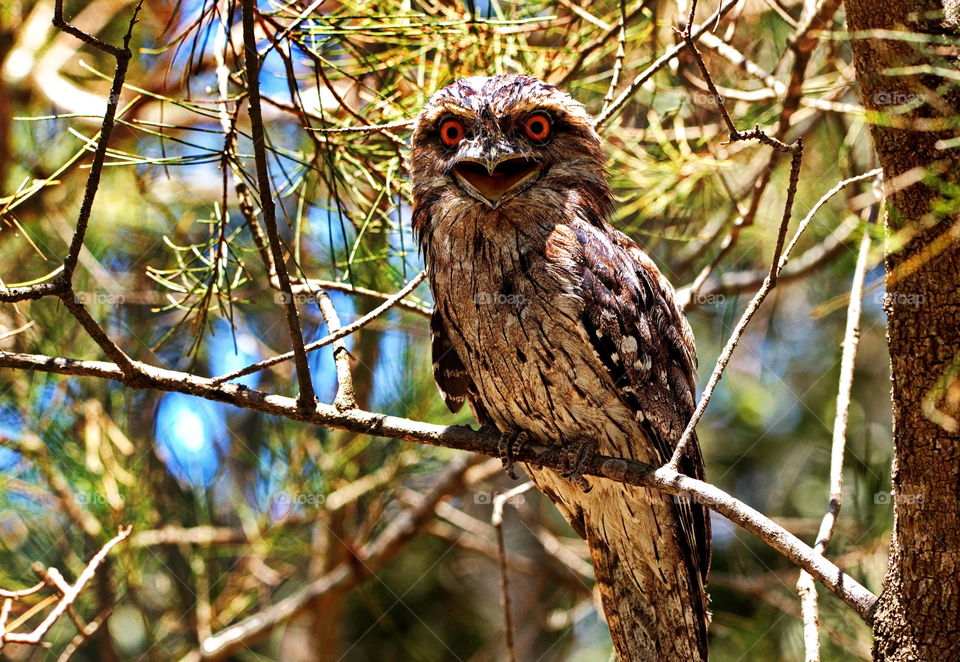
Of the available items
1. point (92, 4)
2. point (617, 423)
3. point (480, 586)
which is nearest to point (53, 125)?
point (92, 4)

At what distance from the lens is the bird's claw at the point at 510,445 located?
267cm

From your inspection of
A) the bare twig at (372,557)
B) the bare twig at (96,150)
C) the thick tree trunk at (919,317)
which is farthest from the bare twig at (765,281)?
the bare twig at (372,557)

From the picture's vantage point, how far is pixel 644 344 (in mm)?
2803

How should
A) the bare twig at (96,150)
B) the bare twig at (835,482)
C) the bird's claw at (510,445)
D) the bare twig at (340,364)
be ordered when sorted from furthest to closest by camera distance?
the bird's claw at (510,445) < the bare twig at (340,364) < the bare twig at (835,482) < the bare twig at (96,150)

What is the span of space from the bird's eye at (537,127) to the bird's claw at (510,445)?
929 mm

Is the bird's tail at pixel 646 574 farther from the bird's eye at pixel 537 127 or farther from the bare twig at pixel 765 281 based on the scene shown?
the bird's eye at pixel 537 127

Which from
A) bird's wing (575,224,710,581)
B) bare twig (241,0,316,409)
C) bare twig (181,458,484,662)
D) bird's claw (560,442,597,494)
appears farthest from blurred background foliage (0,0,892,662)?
bare twig (241,0,316,409)

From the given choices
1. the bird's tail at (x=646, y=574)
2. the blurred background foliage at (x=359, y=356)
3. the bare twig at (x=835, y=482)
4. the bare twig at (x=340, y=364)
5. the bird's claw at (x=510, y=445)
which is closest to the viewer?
the bare twig at (x=835, y=482)

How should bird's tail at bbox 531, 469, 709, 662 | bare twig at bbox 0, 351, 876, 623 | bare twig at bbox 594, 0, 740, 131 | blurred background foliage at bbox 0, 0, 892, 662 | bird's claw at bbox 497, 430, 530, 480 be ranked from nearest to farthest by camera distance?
bare twig at bbox 0, 351, 876, 623
bare twig at bbox 594, 0, 740, 131
bird's claw at bbox 497, 430, 530, 480
bird's tail at bbox 531, 469, 709, 662
blurred background foliage at bbox 0, 0, 892, 662

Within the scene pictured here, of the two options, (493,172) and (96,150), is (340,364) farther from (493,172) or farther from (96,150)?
(96,150)

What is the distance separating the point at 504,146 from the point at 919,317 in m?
1.31

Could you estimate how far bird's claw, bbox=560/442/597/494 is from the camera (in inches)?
102

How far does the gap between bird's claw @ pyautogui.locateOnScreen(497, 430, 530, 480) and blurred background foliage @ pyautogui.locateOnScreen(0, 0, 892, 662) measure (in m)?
0.88

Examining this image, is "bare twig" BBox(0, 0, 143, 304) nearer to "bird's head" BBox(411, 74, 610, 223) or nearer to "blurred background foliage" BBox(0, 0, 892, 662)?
"bird's head" BBox(411, 74, 610, 223)
